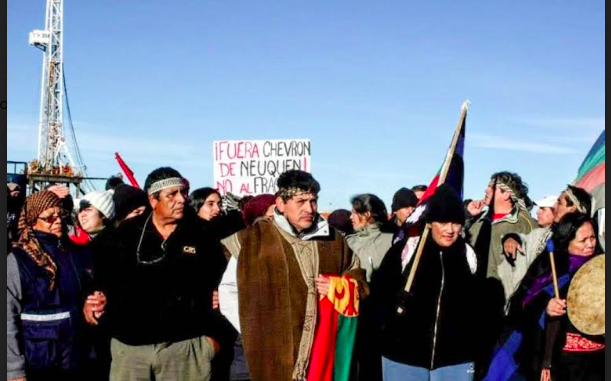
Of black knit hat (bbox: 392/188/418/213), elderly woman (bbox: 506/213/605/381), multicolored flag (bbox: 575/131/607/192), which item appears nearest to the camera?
elderly woman (bbox: 506/213/605/381)

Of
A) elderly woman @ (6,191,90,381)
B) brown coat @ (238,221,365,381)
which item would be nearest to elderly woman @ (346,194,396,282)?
brown coat @ (238,221,365,381)

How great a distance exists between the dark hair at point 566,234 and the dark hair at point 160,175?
2804 mm

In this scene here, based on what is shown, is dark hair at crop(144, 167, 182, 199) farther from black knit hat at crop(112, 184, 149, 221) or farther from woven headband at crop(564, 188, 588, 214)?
woven headband at crop(564, 188, 588, 214)

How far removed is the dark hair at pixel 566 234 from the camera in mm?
6887

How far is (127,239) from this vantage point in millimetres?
6281

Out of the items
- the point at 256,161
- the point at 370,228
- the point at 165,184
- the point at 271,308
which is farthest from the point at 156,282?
the point at 256,161

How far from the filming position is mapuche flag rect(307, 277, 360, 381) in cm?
602

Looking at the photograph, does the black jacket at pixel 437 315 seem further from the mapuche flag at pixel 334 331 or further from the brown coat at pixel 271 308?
the brown coat at pixel 271 308

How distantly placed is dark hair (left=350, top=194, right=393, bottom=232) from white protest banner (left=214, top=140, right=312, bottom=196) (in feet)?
14.7

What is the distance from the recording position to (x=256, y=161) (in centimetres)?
1353

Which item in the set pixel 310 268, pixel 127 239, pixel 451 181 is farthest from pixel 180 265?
pixel 451 181

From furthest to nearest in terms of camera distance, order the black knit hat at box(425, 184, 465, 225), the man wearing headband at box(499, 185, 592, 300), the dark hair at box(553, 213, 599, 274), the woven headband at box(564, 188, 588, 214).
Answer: the woven headband at box(564, 188, 588, 214) → the man wearing headband at box(499, 185, 592, 300) → the dark hair at box(553, 213, 599, 274) → the black knit hat at box(425, 184, 465, 225)

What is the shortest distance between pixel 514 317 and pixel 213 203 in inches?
126

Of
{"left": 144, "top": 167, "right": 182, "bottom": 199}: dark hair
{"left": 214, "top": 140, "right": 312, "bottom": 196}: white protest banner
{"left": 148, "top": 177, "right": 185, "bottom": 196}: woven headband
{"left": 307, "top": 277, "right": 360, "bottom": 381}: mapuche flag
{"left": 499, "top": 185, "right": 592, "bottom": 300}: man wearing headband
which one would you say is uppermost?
{"left": 214, "top": 140, "right": 312, "bottom": 196}: white protest banner
